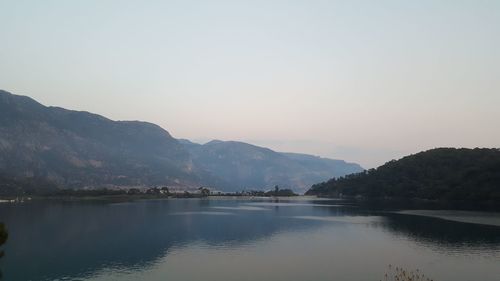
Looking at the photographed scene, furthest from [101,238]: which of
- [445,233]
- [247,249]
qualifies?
[445,233]

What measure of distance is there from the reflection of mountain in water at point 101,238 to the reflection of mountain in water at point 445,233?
67.6 feet

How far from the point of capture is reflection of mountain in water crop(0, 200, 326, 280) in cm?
5570

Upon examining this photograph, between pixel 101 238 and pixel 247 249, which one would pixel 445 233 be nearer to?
pixel 247 249

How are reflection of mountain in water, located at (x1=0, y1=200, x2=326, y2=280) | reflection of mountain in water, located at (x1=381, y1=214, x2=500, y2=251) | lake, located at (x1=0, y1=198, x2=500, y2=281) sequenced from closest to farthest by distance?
lake, located at (x1=0, y1=198, x2=500, y2=281) → reflection of mountain in water, located at (x1=0, y1=200, x2=326, y2=280) → reflection of mountain in water, located at (x1=381, y1=214, x2=500, y2=251)

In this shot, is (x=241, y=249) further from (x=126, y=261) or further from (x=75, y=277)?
(x=75, y=277)

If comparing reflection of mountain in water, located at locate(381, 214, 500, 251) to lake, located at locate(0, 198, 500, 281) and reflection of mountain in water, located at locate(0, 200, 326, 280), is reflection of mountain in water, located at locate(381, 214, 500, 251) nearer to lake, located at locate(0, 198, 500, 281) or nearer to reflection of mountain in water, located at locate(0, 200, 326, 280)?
lake, located at locate(0, 198, 500, 281)

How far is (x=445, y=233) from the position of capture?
85.2 m

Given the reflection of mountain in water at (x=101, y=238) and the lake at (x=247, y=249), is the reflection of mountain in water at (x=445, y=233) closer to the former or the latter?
the lake at (x=247, y=249)

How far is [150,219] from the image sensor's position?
115938 millimetres

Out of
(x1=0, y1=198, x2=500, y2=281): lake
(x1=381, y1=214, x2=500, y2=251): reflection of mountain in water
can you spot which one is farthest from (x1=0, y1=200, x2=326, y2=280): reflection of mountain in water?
(x1=381, y1=214, x2=500, y2=251): reflection of mountain in water

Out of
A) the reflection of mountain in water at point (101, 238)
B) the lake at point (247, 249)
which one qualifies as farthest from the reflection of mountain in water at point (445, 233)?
the reflection of mountain in water at point (101, 238)

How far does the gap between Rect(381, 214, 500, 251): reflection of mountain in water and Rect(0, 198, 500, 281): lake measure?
0.54ft

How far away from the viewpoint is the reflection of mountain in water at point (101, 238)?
55700 mm

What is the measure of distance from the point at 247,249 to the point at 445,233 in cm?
3933
